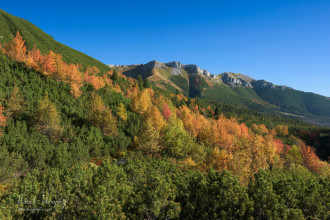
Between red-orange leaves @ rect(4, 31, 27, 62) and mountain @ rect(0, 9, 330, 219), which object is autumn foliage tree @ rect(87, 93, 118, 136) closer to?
mountain @ rect(0, 9, 330, 219)

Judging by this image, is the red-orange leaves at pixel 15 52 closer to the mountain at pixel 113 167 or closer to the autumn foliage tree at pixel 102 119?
the mountain at pixel 113 167

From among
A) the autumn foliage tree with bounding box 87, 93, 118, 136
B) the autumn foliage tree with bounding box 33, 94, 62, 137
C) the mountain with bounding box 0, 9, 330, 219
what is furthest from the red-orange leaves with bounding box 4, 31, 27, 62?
the autumn foliage tree with bounding box 87, 93, 118, 136

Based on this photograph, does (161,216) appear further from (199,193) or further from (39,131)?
(39,131)

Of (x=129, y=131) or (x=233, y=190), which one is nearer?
(x=233, y=190)

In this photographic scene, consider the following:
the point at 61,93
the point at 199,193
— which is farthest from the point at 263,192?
the point at 61,93

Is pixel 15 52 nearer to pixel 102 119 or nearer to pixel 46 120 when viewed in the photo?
pixel 46 120

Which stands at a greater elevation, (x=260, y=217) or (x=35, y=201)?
(x=260, y=217)

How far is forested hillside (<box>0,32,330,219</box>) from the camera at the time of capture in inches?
477

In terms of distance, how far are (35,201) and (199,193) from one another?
43.9 ft

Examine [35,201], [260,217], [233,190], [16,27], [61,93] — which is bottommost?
[35,201]

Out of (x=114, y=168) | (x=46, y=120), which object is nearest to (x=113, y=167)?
(x=114, y=168)

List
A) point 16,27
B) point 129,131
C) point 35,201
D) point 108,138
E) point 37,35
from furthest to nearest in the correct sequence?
point 37,35, point 16,27, point 129,131, point 108,138, point 35,201

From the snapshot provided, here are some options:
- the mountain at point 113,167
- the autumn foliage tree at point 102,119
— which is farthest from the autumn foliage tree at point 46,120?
the autumn foliage tree at point 102,119

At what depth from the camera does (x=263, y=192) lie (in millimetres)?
11984
